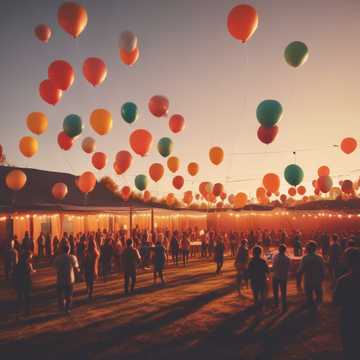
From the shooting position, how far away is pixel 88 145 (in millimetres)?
14656

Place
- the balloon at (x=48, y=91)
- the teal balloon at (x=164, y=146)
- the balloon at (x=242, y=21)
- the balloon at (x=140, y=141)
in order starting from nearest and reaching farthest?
the balloon at (x=242, y=21), the balloon at (x=48, y=91), the balloon at (x=140, y=141), the teal balloon at (x=164, y=146)

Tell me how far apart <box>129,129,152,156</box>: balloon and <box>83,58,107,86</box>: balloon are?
2535 mm

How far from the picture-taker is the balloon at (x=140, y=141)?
1214cm

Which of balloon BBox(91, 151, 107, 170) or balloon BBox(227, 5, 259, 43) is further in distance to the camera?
balloon BBox(91, 151, 107, 170)

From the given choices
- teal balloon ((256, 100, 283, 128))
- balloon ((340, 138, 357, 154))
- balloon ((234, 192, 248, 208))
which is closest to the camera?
teal balloon ((256, 100, 283, 128))

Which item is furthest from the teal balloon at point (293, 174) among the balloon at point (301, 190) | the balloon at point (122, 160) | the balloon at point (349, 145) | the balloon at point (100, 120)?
the balloon at point (301, 190)

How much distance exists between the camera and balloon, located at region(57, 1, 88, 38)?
8.30 m

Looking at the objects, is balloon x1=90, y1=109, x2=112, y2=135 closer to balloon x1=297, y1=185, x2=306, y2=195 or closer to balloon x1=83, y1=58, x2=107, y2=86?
balloon x1=83, y1=58, x2=107, y2=86

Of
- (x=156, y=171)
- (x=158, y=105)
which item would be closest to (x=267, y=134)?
(x=158, y=105)

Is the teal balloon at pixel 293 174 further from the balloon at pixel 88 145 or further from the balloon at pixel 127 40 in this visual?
the balloon at pixel 88 145

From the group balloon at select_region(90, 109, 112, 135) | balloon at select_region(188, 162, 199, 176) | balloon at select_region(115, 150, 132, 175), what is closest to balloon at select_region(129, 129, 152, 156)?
balloon at select_region(90, 109, 112, 135)

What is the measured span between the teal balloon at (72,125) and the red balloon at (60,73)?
181cm

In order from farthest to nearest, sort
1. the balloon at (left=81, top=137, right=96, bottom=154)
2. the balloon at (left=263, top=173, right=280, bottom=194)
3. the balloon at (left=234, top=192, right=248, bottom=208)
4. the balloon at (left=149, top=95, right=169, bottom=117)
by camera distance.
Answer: the balloon at (left=234, top=192, right=248, bottom=208), the balloon at (left=81, top=137, right=96, bottom=154), the balloon at (left=263, top=173, right=280, bottom=194), the balloon at (left=149, top=95, right=169, bottom=117)

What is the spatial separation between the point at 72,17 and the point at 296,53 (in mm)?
5514
